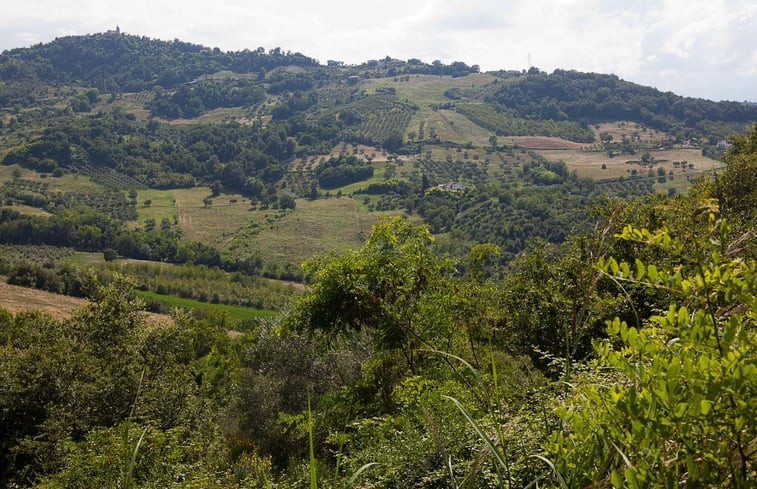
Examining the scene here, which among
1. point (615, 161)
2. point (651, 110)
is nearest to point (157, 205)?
point (615, 161)

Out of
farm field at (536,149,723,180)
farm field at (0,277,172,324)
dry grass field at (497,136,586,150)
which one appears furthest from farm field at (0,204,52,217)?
dry grass field at (497,136,586,150)

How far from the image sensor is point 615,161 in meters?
136

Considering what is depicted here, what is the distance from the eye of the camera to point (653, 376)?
1779 mm

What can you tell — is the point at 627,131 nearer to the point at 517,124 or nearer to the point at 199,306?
the point at 517,124

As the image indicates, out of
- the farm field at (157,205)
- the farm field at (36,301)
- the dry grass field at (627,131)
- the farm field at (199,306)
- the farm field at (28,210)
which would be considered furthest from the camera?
the dry grass field at (627,131)

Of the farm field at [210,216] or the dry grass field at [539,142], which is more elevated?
the dry grass field at [539,142]

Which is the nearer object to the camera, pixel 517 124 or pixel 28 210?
pixel 28 210

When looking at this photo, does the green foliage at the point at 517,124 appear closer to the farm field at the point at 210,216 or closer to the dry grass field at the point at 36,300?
the farm field at the point at 210,216

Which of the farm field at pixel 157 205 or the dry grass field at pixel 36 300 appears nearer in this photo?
the dry grass field at pixel 36 300

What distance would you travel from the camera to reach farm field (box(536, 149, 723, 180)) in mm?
121250

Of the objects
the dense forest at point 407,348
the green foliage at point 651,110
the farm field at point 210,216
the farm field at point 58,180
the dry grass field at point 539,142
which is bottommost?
the farm field at point 210,216

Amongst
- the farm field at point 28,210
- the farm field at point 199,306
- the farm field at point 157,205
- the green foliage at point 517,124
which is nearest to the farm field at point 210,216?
the farm field at point 157,205

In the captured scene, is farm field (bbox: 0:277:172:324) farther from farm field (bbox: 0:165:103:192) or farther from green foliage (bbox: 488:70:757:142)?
green foliage (bbox: 488:70:757:142)

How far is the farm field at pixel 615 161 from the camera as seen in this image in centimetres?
12125
